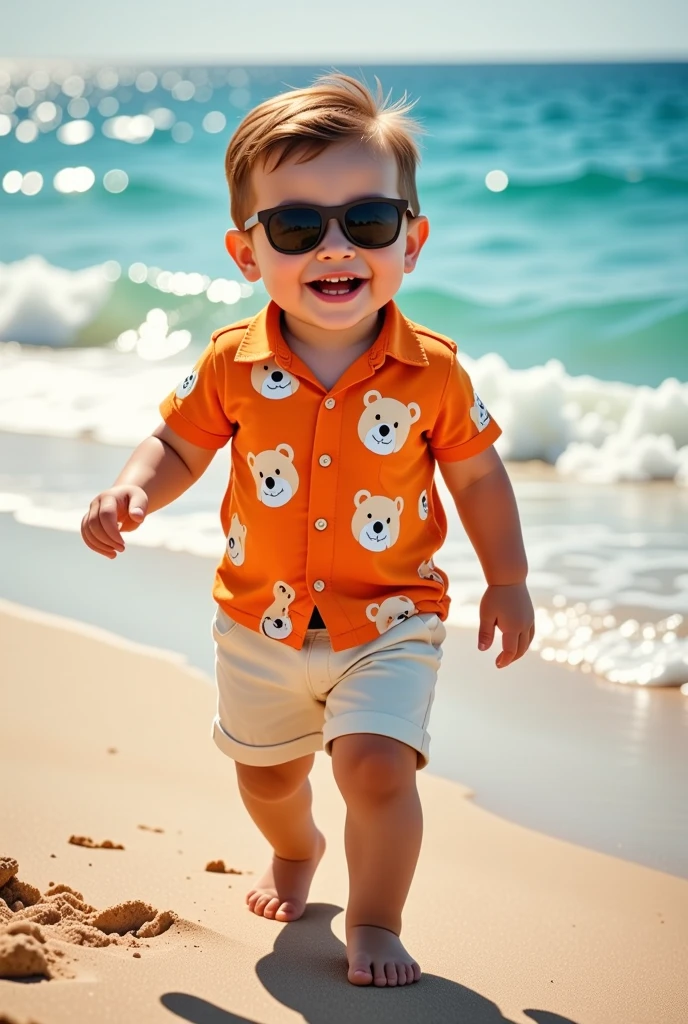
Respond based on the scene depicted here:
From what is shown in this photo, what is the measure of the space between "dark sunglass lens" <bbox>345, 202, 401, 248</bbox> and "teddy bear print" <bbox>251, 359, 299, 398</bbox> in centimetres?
26

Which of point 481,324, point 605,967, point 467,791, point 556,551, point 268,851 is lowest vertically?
point 605,967

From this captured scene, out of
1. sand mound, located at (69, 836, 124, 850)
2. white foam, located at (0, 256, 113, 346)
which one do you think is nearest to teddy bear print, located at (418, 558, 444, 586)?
sand mound, located at (69, 836, 124, 850)

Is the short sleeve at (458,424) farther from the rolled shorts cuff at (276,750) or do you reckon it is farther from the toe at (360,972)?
the toe at (360,972)

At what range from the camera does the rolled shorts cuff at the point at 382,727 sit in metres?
2.19

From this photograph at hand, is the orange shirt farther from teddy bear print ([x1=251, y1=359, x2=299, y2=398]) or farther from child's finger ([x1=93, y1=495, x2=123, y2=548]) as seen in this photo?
child's finger ([x1=93, y1=495, x2=123, y2=548])

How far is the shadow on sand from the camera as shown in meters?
1.86

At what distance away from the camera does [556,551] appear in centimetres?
504

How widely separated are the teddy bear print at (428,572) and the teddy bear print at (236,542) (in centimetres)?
32

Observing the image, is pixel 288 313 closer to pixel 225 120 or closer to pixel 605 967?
A: pixel 605 967

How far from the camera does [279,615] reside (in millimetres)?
2334

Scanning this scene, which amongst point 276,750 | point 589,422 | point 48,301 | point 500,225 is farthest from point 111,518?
point 500,225

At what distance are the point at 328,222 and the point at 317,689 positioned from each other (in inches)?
31.7

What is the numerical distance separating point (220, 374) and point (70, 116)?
25274 millimetres

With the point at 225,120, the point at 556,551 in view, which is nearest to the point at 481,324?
the point at 556,551
